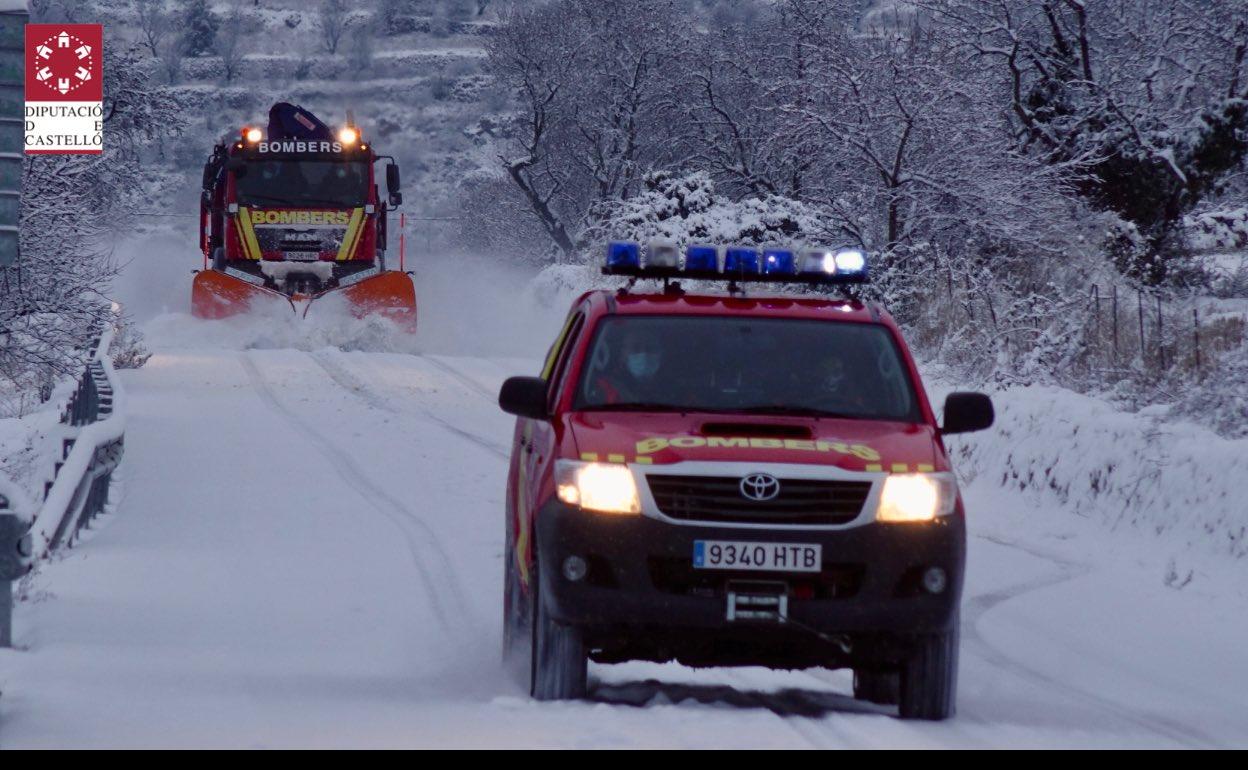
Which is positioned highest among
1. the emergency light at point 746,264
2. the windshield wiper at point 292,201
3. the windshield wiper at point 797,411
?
the emergency light at point 746,264

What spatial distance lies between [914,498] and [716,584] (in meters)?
0.79

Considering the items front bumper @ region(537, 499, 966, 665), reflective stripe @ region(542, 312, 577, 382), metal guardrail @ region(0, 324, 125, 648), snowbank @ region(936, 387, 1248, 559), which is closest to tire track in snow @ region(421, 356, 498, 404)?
metal guardrail @ region(0, 324, 125, 648)

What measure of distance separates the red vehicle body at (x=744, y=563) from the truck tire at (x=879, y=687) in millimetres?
488

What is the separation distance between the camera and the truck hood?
626 cm

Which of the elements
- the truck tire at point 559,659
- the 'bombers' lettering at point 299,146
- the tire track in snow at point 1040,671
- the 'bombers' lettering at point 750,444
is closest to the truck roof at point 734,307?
the 'bombers' lettering at point 750,444

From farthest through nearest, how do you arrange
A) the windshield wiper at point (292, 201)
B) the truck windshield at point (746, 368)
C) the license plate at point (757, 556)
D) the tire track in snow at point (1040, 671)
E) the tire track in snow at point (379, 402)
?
the windshield wiper at point (292, 201), the tire track in snow at point (379, 402), the truck windshield at point (746, 368), the tire track in snow at point (1040, 671), the license plate at point (757, 556)

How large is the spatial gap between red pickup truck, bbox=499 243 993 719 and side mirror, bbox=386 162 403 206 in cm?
1949

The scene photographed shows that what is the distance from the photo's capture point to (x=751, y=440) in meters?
6.38

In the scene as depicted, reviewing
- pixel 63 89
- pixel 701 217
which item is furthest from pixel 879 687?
pixel 63 89

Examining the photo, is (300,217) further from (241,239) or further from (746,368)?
(746,368)

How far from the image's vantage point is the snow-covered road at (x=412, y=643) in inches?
234

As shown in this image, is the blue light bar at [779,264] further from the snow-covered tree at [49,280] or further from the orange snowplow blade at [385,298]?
the orange snowplow blade at [385,298]
